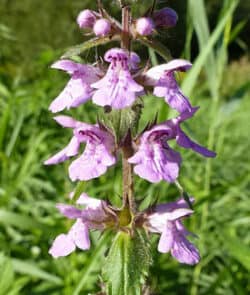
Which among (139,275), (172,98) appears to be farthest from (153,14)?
(139,275)

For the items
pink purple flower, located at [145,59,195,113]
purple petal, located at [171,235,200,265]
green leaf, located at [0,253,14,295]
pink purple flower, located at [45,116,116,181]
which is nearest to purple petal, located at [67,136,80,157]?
pink purple flower, located at [45,116,116,181]

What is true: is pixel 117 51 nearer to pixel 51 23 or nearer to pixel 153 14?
pixel 153 14

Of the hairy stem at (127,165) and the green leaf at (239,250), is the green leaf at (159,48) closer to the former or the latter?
the hairy stem at (127,165)

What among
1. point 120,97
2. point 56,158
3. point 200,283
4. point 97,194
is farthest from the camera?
point 97,194

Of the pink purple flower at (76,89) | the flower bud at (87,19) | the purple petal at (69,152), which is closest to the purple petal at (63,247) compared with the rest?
the purple petal at (69,152)

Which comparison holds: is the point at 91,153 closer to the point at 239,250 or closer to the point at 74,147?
the point at 74,147
